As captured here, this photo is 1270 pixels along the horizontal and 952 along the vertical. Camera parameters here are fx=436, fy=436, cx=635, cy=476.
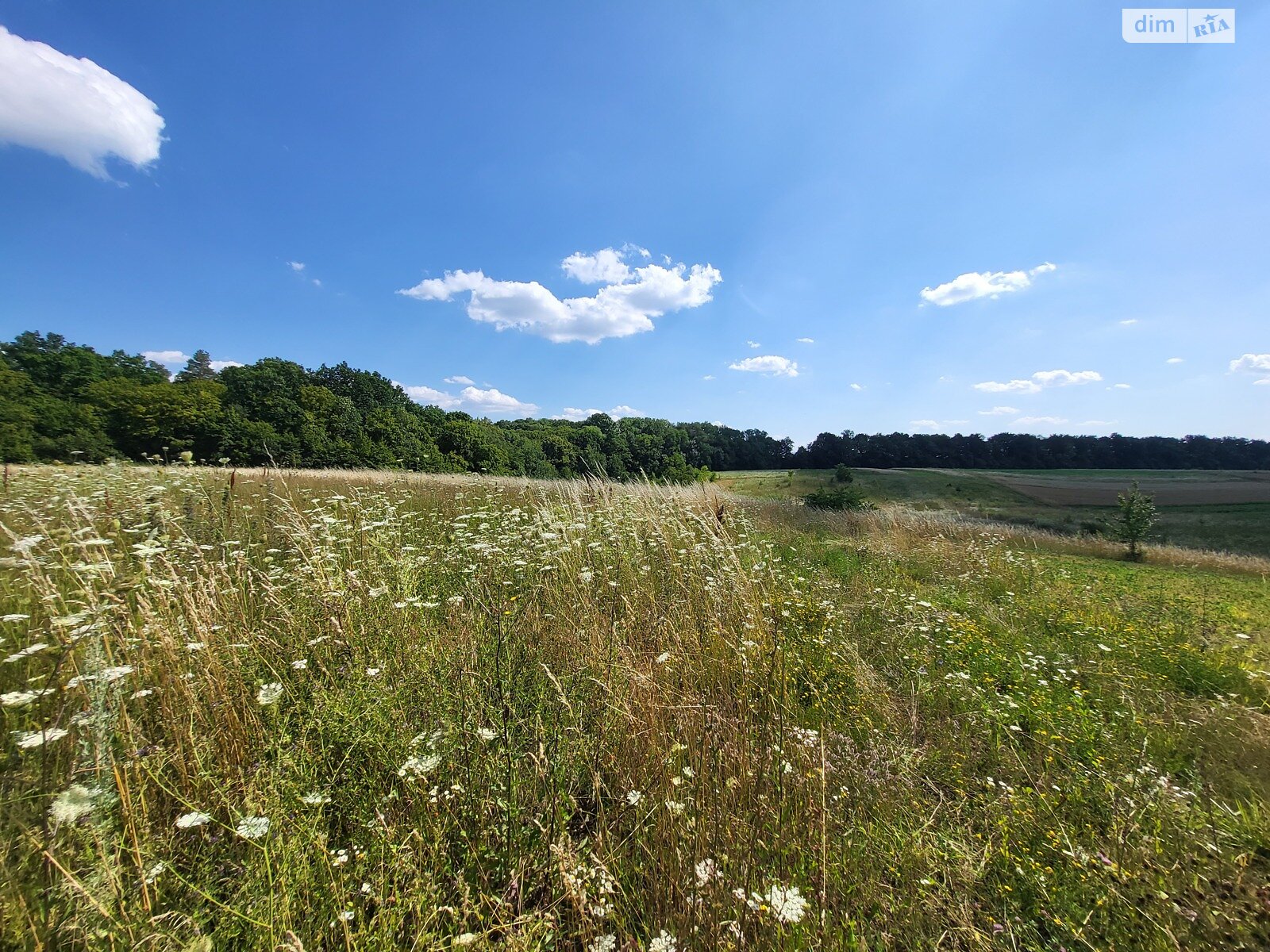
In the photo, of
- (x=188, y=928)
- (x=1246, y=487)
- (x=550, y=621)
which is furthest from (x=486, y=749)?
(x=1246, y=487)

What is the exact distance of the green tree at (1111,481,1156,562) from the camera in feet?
48.2

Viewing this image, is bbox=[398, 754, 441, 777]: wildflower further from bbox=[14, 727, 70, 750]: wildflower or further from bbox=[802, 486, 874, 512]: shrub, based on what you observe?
bbox=[802, 486, 874, 512]: shrub

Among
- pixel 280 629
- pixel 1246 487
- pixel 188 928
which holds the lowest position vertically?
pixel 1246 487

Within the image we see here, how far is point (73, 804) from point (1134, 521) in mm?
22897

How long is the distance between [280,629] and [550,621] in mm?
1651

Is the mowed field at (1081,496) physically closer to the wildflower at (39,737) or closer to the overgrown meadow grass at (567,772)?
the overgrown meadow grass at (567,772)

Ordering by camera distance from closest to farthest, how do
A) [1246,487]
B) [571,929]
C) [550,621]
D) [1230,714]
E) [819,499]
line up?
[571,929] < [1230,714] < [550,621] < [819,499] < [1246,487]

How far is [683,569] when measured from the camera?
440 centimetres

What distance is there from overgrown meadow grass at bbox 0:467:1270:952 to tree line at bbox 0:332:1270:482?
3843 mm

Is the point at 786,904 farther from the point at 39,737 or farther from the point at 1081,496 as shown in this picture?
the point at 1081,496

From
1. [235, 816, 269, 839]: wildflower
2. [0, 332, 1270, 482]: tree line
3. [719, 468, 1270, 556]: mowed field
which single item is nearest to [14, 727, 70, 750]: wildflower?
[235, 816, 269, 839]: wildflower

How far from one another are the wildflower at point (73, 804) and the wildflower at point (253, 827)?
409mm

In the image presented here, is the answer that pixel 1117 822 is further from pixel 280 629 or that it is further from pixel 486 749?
pixel 280 629

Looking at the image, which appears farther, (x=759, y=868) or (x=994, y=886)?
(x=994, y=886)
